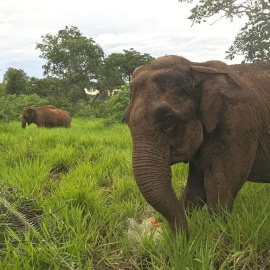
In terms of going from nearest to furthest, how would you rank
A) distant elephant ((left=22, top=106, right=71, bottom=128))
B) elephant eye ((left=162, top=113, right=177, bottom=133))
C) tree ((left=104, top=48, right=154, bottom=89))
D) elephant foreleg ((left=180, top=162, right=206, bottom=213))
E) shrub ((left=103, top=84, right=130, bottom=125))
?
1. elephant eye ((left=162, top=113, right=177, bottom=133))
2. elephant foreleg ((left=180, top=162, right=206, bottom=213))
3. shrub ((left=103, top=84, right=130, bottom=125))
4. distant elephant ((left=22, top=106, right=71, bottom=128))
5. tree ((left=104, top=48, right=154, bottom=89))

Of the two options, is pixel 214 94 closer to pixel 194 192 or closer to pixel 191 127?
pixel 191 127

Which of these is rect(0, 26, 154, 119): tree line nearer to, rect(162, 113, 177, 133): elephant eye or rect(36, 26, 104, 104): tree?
rect(36, 26, 104, 104): tree

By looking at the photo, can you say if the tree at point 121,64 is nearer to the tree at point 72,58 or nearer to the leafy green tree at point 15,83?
the tree at point 72,58

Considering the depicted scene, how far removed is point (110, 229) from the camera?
9.21 feet

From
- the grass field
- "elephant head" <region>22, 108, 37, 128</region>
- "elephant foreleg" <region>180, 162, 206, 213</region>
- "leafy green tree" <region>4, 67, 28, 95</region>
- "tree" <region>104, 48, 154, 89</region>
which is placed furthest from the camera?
"tree" <region>104, 48, 154, 89</region>

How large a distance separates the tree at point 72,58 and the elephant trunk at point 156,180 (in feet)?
107

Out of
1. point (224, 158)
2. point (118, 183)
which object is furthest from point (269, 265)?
point (118, 183)

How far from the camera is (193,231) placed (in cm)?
233

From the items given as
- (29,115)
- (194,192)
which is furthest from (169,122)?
(29,115)

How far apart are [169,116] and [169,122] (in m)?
0.04

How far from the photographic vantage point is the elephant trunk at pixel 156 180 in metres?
2.08

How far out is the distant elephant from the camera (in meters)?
A: 15.4

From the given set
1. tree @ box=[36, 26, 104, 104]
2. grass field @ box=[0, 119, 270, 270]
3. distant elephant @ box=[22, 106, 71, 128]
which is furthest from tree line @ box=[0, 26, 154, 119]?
grass field @ box=[0, 119, 270, 270]

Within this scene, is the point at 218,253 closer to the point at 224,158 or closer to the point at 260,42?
the point at 224,158
